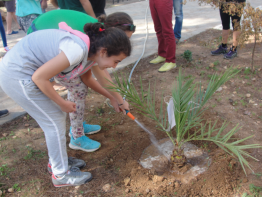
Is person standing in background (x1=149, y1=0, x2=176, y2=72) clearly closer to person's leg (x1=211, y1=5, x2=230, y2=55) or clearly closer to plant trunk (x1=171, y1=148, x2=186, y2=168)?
person's leg (x1=211, y1=5, x2=230, y2=55)

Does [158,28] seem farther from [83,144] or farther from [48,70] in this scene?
[48,70]

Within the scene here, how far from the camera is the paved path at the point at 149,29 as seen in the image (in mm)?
2689

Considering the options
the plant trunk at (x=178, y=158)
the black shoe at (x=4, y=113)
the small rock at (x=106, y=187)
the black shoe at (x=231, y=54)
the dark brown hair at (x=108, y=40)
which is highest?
the dark brown hair at (x=108, y=40)

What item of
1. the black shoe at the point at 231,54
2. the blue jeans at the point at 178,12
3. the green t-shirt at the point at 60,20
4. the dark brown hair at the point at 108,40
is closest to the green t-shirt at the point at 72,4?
the green t-shirt at the point at 60,20

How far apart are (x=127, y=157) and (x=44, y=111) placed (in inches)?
33.8

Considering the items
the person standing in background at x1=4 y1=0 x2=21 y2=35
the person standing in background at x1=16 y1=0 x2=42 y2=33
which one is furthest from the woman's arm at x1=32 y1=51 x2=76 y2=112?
the person standing in background at x1=4 y1=0 x2=21 y2=35

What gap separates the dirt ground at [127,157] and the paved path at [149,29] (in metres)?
0.41

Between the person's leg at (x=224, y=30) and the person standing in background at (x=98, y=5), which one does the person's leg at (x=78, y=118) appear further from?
the person's leg at (x=224, y=30)

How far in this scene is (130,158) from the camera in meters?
1.93

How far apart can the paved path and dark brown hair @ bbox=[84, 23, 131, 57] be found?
1.58 metres

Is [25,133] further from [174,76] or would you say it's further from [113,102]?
[174,76]

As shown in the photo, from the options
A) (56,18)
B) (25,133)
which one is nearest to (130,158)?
(25,133)

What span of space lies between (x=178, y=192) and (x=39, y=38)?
4.53ft

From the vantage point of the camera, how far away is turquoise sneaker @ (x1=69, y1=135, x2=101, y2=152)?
1.99 metres
